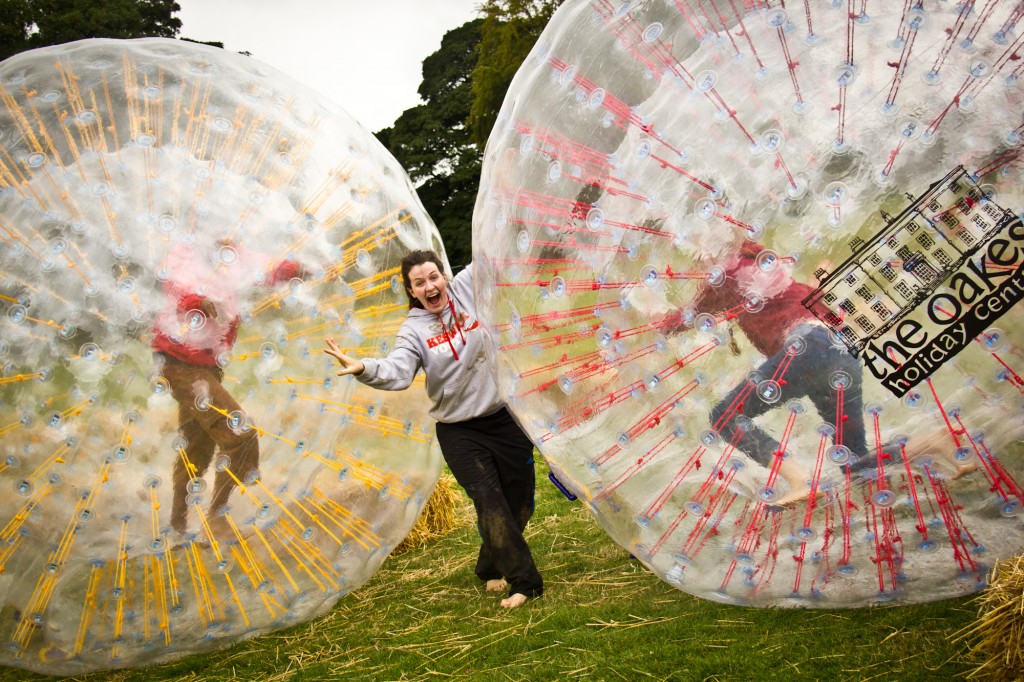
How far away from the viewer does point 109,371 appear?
3.22m

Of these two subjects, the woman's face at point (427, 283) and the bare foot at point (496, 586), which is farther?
the bare foot at point (496, 586)

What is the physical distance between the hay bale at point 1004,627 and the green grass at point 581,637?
17 centimetres

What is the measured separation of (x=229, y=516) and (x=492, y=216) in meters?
1.52

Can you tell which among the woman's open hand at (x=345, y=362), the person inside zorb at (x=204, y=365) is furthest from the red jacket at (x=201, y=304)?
the woman's open hand at (x=345, y=362)

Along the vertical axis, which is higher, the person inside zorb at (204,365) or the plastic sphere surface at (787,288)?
the person inside zorb at (204,365)

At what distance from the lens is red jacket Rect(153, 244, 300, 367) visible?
3.29m

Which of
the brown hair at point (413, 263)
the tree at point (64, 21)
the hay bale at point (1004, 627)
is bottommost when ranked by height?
the hay bale at point (1004, 627)

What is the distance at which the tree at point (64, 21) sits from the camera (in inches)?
731

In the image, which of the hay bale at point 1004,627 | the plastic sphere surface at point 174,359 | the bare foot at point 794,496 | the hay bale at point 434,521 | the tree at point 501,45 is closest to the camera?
the hay bale at point 1004,627

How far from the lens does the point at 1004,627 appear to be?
241 centimetres

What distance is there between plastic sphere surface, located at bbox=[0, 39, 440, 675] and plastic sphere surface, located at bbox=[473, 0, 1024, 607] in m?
1.03

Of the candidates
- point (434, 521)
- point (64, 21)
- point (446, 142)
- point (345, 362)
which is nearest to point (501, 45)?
point (446, 142)

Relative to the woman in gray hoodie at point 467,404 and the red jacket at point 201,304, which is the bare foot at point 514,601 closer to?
the woman in gray hoodie at point 467,404

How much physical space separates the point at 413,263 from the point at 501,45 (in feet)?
62.1
